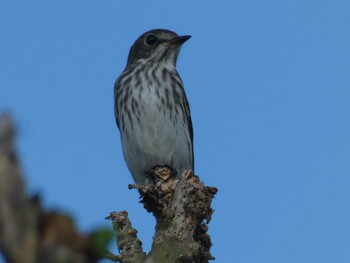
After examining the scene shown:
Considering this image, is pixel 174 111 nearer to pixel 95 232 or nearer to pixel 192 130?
pixel 192 130

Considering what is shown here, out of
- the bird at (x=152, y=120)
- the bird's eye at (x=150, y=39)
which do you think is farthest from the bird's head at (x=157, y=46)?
the bird at (x=152, y=120)

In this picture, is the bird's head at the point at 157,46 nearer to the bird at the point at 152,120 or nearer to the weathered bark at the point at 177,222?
the bird at the point at 152,120

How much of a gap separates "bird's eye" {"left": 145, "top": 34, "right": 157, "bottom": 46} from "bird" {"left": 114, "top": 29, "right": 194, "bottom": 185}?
3.05 feet

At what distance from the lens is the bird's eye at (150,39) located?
14.5 meters

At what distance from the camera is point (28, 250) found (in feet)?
3.12

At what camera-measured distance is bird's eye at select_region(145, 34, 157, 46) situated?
47.6 ft

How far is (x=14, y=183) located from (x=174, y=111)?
1171 cm

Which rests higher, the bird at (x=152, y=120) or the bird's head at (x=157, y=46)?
the bird's head at (x=157, y=46)

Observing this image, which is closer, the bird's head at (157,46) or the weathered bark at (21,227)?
the weathered bark at (21,227)

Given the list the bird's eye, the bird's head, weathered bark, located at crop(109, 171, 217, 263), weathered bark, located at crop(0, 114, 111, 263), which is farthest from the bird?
weathered bark, located at crop(0, 114, 111, 263)

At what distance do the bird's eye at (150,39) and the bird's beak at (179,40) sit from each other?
49cm

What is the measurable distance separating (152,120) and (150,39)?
280 centimetres

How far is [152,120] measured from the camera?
12398 millimetres

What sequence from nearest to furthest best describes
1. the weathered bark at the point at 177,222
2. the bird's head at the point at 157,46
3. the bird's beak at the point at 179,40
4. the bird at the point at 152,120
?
1. the weathered bark at the point at 177,222
2. the bird at the point at 152,120
3. the bird's beak at the point at 179,40
4. the bird's head at the point at 157,46
